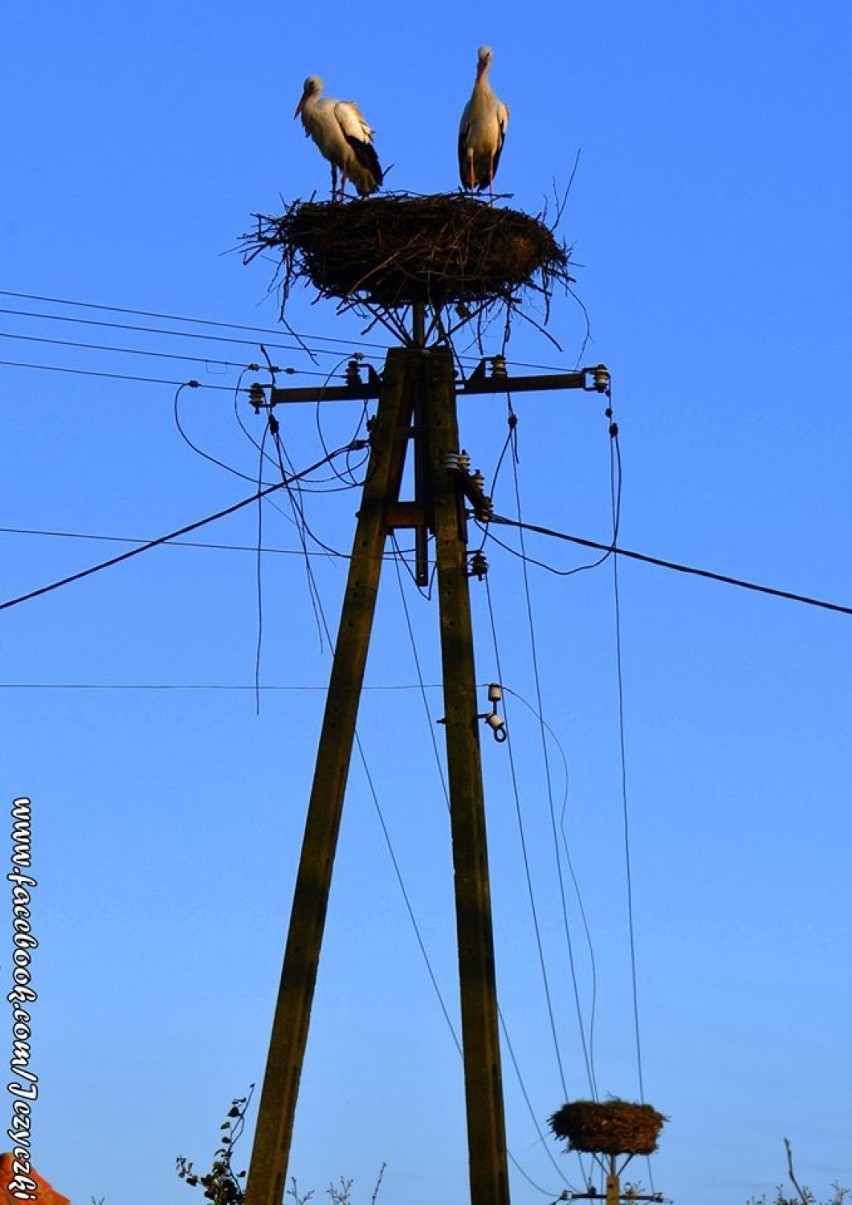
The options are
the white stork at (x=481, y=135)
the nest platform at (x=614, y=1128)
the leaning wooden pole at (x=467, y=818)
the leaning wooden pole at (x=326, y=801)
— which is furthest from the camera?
the white stork at (x=481, y=135)

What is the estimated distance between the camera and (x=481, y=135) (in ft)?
53.5

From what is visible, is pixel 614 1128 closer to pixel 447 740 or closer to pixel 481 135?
pixel 447 740

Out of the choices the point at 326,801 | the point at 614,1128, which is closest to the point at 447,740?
the point at 326,801

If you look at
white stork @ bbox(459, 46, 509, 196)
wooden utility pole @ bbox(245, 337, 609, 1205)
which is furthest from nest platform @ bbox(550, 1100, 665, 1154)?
white stork @ bbox(459, 46, 509, 196)

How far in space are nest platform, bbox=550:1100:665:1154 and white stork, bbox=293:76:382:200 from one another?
6664 mm

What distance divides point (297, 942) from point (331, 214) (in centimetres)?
406

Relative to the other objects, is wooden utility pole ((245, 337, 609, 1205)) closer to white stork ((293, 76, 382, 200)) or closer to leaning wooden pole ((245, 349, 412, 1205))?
leaning wooden pole ((245, 349, 412, 1205))

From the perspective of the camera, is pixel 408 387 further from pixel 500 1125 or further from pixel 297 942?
pixel 500 1125

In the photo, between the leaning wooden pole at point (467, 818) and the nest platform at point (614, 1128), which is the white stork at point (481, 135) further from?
the nest platform at point (614, 1128)

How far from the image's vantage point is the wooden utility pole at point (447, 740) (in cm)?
1098

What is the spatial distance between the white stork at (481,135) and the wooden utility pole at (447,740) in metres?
3.93

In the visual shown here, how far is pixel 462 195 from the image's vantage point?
1337 centimetres

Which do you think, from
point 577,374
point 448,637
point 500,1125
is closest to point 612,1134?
point 500,1125

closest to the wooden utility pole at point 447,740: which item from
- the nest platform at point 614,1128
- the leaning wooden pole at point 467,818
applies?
the leaning wooden pole at point 467,818
